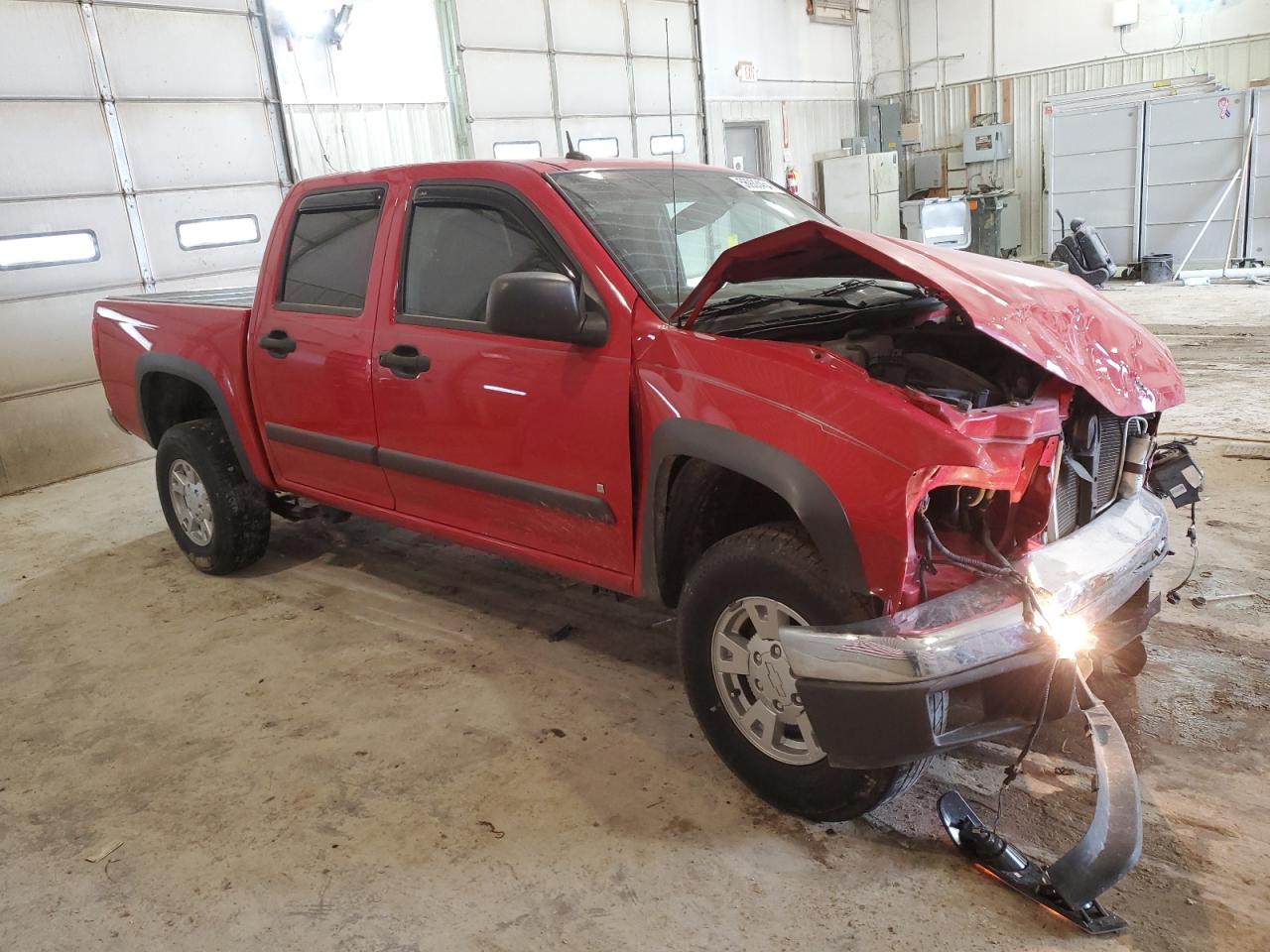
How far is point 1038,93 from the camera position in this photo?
618 inches

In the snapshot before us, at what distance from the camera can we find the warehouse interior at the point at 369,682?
2.22 m

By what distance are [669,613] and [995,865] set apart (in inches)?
69.7

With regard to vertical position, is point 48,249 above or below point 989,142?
below

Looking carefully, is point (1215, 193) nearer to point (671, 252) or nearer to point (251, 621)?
point (671, 252)

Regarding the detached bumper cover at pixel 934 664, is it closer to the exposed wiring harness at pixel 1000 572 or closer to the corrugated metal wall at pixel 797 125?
the exposed wiring harness at pixel 1000 572

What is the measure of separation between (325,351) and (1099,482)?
8.81 feet

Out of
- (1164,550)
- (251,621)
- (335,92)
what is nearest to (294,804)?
(251,621)

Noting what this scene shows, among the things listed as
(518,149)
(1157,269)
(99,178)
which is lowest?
(1157,269)

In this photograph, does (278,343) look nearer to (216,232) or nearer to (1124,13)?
(216,232)

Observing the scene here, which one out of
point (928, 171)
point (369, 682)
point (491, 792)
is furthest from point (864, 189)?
point (491, 792)

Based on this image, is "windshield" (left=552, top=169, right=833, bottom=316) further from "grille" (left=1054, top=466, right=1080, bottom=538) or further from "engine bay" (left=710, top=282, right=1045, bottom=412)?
"grille" (left=1054, top=466, right=1080, bottom=538)

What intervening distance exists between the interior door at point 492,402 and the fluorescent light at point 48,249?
207 inches

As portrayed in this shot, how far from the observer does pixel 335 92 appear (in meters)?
9.25

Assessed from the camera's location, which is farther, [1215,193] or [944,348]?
[1215,193]
